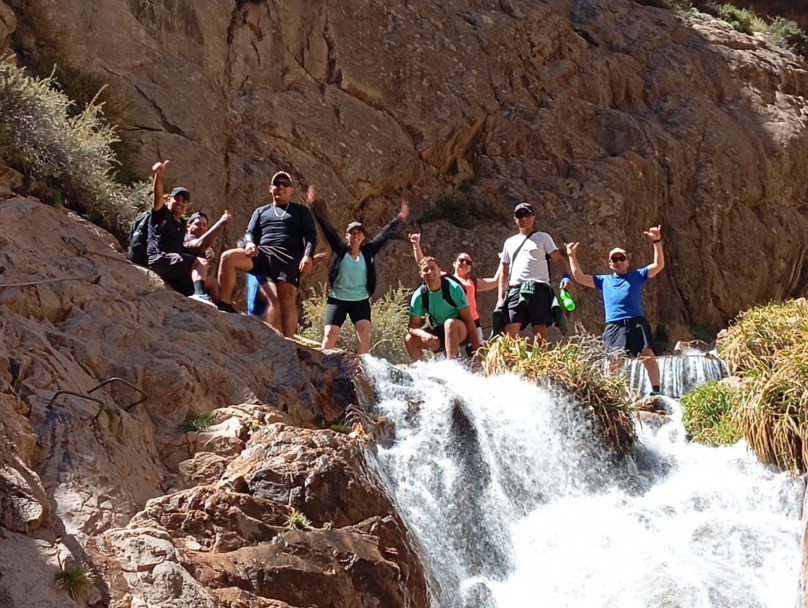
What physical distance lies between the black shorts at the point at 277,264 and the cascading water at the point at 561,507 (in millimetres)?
1293

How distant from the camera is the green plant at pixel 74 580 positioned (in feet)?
17.5

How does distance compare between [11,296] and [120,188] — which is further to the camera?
[120,188]

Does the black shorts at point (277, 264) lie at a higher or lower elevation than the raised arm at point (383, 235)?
lower

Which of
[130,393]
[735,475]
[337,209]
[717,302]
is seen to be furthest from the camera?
[717,302]

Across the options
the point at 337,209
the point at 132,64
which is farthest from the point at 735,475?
the point at 132,64

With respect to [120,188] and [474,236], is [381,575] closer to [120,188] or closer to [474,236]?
[120,188]

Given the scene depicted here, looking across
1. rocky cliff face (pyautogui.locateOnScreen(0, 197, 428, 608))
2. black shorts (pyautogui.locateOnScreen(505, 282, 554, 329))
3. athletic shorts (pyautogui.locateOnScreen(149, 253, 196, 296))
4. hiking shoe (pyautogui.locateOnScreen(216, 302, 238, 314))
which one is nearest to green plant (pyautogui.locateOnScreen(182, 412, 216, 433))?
rocky cliff face (pyautogui.locateOnScreen(0, 197, 428, 608))

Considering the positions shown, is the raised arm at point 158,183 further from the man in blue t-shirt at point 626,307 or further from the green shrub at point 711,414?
the green shrub at point 711,414

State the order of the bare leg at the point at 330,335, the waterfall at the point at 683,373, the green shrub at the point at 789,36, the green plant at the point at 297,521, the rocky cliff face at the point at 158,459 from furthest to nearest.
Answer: the green shrub at the point at 789,36
the waterfall at the point at 683,373
the bare leg at the point at 330,335
the green plant at the point at 297,521
the rocky cliff face at the point at 158,459

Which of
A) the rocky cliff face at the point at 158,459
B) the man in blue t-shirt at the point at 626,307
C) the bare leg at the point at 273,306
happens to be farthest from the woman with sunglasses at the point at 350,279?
the man in blue t-shirt at the point at 626,307

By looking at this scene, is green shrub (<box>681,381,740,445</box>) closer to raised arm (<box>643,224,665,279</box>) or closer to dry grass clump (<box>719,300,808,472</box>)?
dry grass clump (<box>719,300,808,472</box>)

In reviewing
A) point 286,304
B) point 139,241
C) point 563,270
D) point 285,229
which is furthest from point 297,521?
point 563,270

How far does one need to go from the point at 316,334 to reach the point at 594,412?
5494 millimetres

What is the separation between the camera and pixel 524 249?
11602 millimetres
